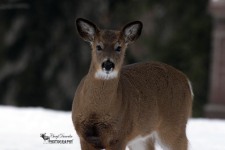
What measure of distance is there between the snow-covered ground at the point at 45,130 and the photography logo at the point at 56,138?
0.05 ft

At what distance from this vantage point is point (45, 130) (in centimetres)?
1105

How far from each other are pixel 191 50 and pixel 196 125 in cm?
902

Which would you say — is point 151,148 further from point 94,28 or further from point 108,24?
point 108,24

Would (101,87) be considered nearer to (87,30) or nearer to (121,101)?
(121,101)

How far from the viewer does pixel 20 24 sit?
22.1m

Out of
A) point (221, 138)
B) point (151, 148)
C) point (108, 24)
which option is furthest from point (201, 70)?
point (151, 148)

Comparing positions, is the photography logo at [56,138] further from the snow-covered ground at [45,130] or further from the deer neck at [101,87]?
the deer neck at [101,87]

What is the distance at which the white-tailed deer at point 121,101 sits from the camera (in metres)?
7.20

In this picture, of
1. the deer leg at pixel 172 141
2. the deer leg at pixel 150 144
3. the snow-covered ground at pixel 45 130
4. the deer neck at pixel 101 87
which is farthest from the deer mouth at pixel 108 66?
the snow-covered ground at pixel 45 130

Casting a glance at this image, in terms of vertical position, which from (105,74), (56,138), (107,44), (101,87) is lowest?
(56,138)

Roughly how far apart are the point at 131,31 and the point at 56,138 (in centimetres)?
283

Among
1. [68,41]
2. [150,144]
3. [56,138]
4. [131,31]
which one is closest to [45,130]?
[56,138]

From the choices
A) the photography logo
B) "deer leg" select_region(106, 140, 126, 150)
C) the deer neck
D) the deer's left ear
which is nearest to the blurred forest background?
the photography logo

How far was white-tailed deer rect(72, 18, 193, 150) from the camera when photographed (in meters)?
7.20
